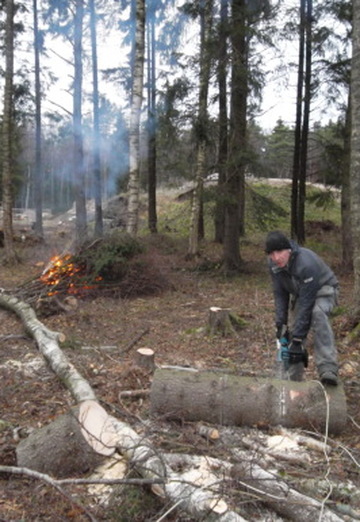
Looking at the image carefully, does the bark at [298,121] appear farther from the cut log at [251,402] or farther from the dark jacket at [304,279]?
the cut log at [251,402]

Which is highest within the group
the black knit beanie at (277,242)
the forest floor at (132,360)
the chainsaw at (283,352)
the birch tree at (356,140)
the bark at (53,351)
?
the birch tree at (356,140)

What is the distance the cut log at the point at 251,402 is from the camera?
414cm

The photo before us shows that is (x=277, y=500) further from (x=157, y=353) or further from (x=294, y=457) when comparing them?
(x=157, y=353)

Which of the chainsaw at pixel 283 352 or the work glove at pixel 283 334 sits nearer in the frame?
the chainsaw at pixel 283 352

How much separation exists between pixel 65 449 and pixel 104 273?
7331mm

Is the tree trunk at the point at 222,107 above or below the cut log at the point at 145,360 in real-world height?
above

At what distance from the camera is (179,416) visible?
4.23 metres

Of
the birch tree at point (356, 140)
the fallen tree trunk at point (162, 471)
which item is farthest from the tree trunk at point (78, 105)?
the fallen tree trunk at point (162, 471)

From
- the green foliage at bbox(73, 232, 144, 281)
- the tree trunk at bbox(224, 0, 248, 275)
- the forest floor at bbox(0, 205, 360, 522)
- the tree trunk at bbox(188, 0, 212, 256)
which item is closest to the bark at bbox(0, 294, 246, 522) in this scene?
the forest floor at bbox(0, 205, 360, 522)

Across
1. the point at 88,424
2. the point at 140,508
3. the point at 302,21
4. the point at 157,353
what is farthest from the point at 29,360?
the point at 302,21

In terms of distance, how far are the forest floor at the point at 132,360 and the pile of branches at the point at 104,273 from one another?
0.29m

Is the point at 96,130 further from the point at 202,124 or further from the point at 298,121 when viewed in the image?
the point at 202,124

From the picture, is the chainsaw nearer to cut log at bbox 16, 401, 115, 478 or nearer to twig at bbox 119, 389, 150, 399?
twig at bbox 119, 389, 150, 399

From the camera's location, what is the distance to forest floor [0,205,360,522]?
315 cm
